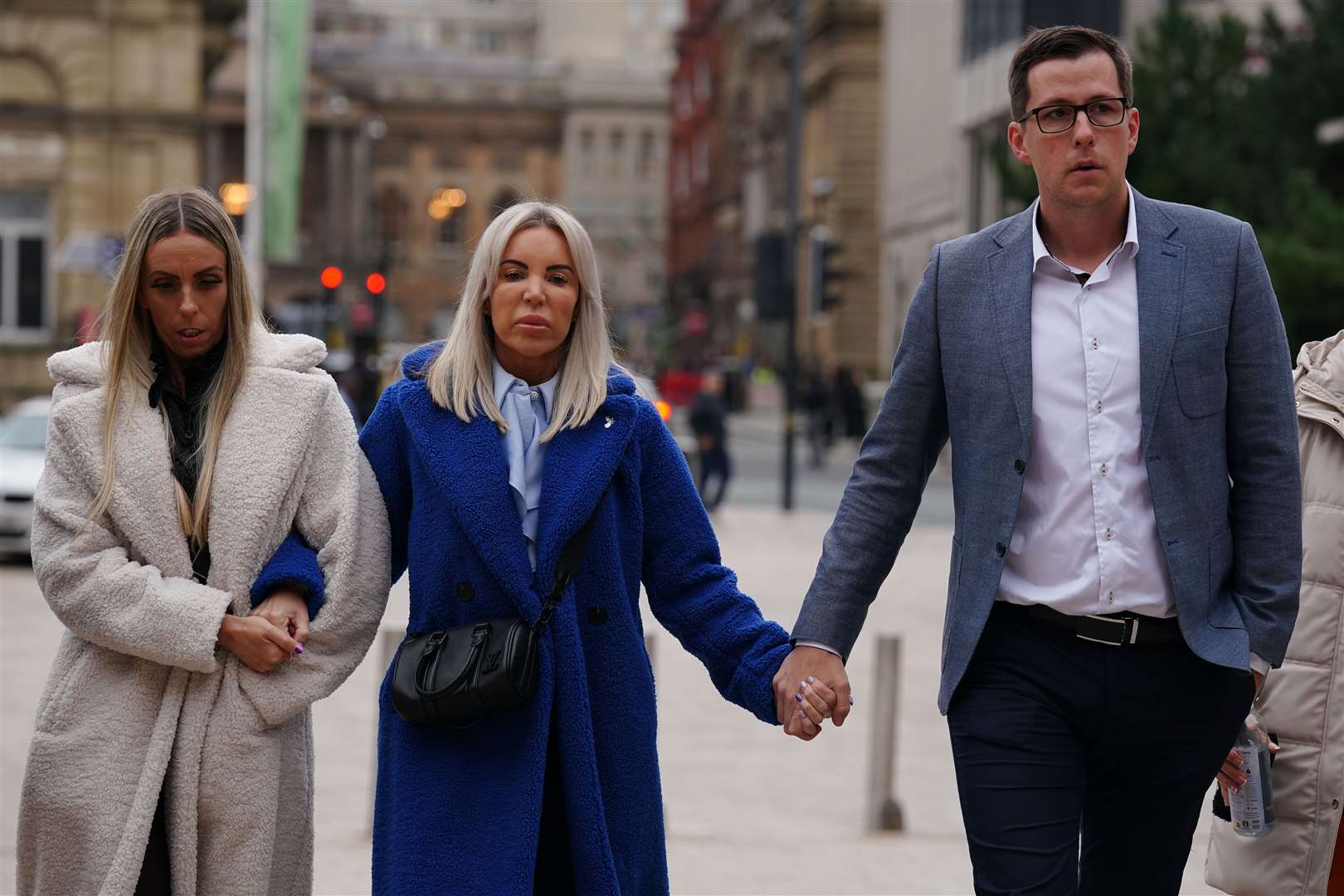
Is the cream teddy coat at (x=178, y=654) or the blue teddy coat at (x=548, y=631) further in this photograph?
the blue teddy coat at (x=548, y=631)

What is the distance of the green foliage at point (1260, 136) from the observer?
15.5 metres

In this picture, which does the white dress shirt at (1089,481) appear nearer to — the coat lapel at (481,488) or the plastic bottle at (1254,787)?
the plastic bottle at (1254,787)

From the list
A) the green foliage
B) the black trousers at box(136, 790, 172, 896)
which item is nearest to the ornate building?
the green foliage

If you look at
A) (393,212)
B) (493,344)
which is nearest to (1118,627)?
(493,344)

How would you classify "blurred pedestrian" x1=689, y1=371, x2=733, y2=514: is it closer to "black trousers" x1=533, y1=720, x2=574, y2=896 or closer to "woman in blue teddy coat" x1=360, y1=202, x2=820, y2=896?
"woman in blue teddy coat" x1=360, y1=202, x2=820, y2=896

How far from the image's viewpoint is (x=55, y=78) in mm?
45125

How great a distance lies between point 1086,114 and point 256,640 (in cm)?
190

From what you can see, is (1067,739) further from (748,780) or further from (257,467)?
(748,780)

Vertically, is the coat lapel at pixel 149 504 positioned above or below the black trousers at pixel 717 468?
above

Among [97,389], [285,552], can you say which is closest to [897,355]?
[285,552]

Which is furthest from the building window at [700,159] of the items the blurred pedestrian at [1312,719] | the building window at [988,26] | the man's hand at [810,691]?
the man's hand at [810,691]

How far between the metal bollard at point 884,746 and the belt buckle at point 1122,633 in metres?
4.48

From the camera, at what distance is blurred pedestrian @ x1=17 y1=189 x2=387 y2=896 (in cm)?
405

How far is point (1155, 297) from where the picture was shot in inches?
160
